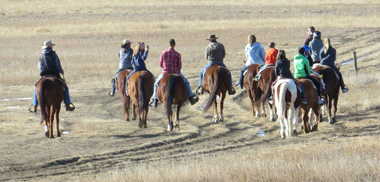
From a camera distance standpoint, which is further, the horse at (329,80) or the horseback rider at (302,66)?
the horse at (329,80)

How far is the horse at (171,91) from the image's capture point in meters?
17.5

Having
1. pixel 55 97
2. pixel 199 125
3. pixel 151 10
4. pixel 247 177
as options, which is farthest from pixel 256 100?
pixel 151 10

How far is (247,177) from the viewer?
435 inches

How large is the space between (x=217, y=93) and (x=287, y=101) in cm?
365

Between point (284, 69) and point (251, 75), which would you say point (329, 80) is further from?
point (284, 69)

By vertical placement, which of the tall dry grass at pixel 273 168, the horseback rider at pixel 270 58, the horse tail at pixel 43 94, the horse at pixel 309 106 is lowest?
the tall dry grass at pixel 273 168

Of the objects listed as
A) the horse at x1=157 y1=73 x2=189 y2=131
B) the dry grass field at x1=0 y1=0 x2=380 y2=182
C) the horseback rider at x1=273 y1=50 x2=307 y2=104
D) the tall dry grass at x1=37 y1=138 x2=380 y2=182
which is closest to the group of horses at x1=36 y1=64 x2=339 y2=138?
the horse at x1=157 y1=73 x2=189 y2=131

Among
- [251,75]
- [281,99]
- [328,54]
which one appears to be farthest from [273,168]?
[251,75]

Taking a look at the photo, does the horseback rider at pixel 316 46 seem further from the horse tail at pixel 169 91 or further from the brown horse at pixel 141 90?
the brown horse at pixel 141 90

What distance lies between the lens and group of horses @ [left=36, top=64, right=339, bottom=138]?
52.2 feet

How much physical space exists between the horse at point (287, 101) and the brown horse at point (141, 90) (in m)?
3.62

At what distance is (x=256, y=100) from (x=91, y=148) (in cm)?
572

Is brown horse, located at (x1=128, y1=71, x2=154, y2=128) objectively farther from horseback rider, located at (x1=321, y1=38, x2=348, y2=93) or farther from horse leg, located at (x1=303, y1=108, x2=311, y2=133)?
horseback rider, located at (x1=321, y1=38, x2=348, y2=93)

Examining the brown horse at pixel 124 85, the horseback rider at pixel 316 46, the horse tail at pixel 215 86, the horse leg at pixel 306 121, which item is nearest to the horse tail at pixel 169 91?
the horse tail at pixel 215 86
